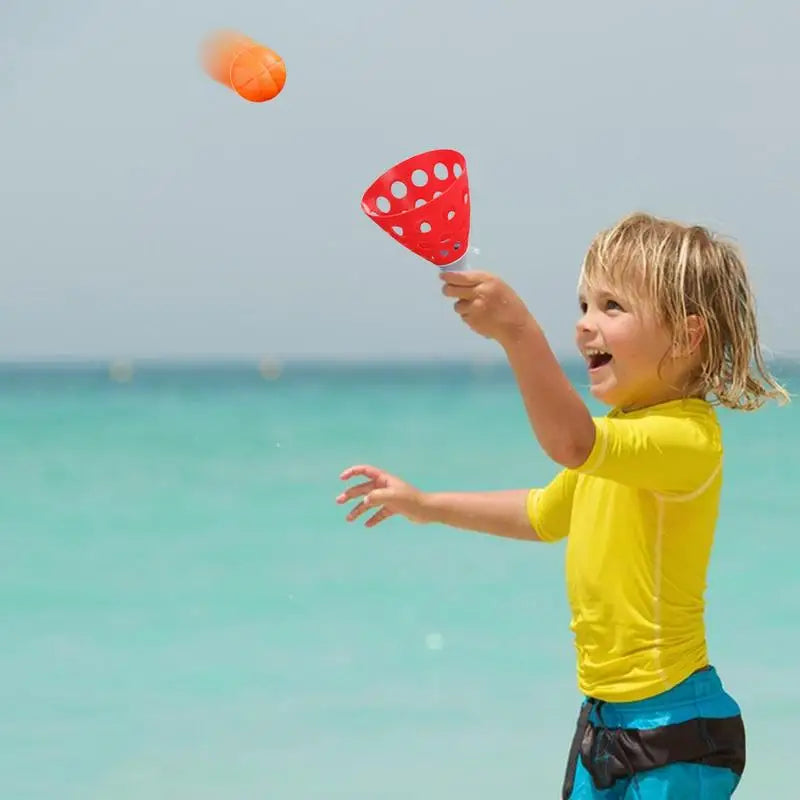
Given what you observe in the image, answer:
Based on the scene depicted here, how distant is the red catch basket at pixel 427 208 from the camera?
1.81 m

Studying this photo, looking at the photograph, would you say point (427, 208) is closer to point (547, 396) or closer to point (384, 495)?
point (547, 396)

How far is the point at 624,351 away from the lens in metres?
2.10

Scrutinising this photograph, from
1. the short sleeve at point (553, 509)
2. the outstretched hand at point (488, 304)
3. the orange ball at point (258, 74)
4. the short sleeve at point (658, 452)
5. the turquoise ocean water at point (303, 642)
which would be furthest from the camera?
the turquoise ocean water at point (303, 642)

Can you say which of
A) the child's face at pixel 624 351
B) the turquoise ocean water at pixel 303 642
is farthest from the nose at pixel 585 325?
the turquoise ocean water at pixel 303 642

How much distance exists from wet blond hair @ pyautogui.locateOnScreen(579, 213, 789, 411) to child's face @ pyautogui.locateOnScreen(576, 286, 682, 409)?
19 millimetres

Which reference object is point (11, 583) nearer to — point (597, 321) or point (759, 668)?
point (759, 668)

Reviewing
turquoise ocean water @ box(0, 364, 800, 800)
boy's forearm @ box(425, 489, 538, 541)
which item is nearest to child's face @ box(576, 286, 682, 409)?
boy's forearm @ box(425, 489, 538, 541)

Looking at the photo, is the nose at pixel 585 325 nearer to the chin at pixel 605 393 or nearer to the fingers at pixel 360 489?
the chin at pixel 605 393

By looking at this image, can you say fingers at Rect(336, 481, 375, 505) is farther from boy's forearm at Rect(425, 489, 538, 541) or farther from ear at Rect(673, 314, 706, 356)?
ear at Rect(673, 314, 706, 356)

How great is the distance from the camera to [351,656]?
6359 mm

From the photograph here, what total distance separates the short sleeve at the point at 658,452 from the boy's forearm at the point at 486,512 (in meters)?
0.43

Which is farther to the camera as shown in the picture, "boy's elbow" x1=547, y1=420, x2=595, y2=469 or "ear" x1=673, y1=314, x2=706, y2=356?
"ear" x1=673, y1=314, x2=706, y2=356

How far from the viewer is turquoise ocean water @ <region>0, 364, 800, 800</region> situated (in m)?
4.82

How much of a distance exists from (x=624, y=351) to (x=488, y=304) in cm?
38
